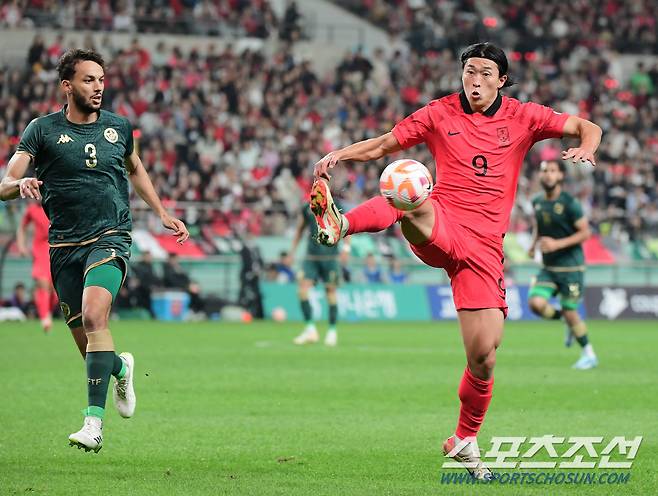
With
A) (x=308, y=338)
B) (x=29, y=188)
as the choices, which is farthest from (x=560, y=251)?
(x=29, y=188)

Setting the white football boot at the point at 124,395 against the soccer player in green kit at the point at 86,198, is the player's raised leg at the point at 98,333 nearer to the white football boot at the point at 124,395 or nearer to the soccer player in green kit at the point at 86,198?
the soccer player in green kit at the point at 86,198

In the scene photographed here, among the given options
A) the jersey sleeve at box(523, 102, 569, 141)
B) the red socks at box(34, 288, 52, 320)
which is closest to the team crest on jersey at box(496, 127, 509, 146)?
the jersey sleeve at box(523, 102, 569, 141)

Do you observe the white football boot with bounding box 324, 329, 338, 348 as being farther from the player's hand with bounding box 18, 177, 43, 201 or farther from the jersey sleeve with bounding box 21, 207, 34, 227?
the player's hand with bounding box 18, 177, 43, 201

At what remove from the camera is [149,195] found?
870 centimetres

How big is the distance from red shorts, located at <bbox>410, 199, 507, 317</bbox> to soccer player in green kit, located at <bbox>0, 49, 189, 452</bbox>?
2.12 meters

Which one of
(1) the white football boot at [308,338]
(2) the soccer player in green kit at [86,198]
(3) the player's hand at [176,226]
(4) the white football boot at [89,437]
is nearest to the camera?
(4) the white football boot at [89,437]

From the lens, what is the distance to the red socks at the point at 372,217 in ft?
23.1

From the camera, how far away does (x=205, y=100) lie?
32.1 m

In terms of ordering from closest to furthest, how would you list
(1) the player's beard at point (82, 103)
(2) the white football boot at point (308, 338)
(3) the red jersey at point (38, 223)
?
(1) the player's beard at point (82, 103) → (3) the red jersey at point (38, 223) → (2) the white football boot at point (308, 338)

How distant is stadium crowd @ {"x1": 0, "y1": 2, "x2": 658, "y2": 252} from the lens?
29000 mm

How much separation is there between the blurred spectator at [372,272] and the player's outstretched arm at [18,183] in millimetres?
20866

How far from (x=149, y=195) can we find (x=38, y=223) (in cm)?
1217

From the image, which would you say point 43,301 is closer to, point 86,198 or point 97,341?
point 86,198

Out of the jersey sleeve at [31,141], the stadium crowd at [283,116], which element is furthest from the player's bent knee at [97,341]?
the stadium crowd at [283,116]
